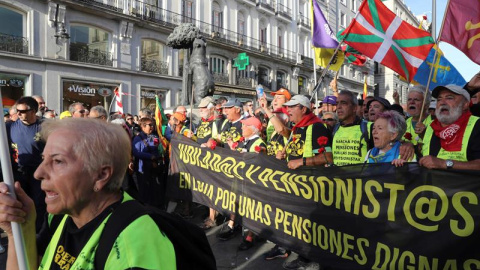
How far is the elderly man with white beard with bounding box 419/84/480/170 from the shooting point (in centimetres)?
289

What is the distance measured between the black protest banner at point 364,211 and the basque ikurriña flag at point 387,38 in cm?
218

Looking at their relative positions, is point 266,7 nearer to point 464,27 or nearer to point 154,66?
point 154,66

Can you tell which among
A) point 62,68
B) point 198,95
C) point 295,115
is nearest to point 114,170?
point 295,115

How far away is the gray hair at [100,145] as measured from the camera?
1421 mm

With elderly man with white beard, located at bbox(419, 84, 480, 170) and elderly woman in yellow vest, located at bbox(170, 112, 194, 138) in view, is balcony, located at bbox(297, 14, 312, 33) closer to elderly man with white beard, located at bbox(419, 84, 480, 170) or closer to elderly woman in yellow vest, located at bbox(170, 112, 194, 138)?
elderly woman in yellow vest, located at bbox(170, 112, 194, 138)

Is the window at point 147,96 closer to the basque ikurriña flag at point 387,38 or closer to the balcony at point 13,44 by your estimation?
the balcony at point 13,44

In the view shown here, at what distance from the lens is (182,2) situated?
2488 centimetres

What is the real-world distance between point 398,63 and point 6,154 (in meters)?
4.67

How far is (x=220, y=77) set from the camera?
2688 centimetres

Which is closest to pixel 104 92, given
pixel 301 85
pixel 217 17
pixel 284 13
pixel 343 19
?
pixel 217 17

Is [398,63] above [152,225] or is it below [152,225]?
above

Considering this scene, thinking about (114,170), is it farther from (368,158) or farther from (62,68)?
(62,68)

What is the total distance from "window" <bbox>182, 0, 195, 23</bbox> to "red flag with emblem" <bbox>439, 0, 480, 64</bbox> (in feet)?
73.4

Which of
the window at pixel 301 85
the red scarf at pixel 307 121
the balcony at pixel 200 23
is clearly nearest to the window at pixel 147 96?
the balcony at pixel 200 23
